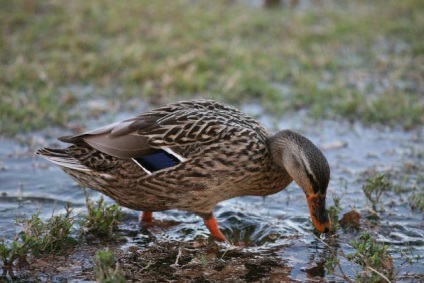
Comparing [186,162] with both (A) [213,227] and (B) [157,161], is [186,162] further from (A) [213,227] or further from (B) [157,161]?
(A) [213,227]

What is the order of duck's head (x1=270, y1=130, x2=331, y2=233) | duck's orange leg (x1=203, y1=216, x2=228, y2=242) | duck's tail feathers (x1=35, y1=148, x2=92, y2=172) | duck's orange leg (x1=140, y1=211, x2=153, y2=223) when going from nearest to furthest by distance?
1. duck's head (x1=270, y1=130, x2=331, y2=233)
2. duck's tail feathers (x1=35, y1=148, x2=92, y2=172)
3. duck's orange leg (x1=203, y1=216, x2=228, y2=242)
4. duck's orange leg (x1=140, y1=211, x2=153, y2=223)

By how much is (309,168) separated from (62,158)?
6.24 ft

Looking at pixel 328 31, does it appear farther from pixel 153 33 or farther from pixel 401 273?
pixel 401 273

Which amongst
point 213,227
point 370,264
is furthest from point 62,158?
point 370,264

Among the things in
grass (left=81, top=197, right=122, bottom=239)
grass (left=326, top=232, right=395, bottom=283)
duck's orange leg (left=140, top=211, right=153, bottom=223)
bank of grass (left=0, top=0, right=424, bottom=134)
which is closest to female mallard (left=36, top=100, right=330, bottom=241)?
grass (left=81, top=197, right=122, bottom=239)

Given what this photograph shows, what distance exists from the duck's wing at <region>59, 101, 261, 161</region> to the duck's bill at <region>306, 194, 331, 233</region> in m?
0.77

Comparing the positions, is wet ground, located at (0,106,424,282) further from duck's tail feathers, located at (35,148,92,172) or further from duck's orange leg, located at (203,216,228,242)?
duck's tail feathers, located at (35,148,92,172)

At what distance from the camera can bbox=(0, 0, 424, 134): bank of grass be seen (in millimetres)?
8203

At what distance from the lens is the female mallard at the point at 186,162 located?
16.8 feet

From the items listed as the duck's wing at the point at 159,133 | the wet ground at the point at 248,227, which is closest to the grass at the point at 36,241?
the wet ground at the point at 248,227

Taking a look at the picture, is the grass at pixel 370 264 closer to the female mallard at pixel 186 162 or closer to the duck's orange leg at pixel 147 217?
the female mallard at pixel 186 162

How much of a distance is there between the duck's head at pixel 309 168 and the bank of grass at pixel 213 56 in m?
2.82

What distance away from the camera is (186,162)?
5.12 m

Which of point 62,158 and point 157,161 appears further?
point 62,158
